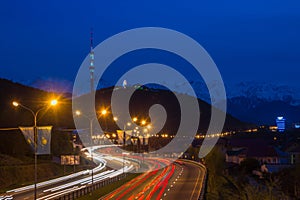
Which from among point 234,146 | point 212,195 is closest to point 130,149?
point 234,146

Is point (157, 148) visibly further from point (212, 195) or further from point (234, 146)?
point (212, 195)

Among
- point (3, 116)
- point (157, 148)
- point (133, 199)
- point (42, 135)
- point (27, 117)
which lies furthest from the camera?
point (157, 148)

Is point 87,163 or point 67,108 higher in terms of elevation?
point 67,108

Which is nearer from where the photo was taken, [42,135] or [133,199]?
[42,135]

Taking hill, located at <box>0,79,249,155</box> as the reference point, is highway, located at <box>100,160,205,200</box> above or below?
below

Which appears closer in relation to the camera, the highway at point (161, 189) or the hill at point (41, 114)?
the highway at point (161, 189)

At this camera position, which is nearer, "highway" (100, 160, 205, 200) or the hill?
"highway" (100, 160, 205, 200)

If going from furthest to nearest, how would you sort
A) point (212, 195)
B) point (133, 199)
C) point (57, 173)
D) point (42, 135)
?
1. point (57, 173)
2. point (212, 195)
3. point (133, 199)
4. point (42, 135)

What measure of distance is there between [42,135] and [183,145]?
10180cm

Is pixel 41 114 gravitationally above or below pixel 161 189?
above

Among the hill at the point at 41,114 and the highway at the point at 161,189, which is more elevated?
the hill at the point at 41,114

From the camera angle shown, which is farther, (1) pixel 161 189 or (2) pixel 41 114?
(2) pixel 41 114

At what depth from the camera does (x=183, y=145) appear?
129000 mm

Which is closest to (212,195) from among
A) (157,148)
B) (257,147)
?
(257,147)
